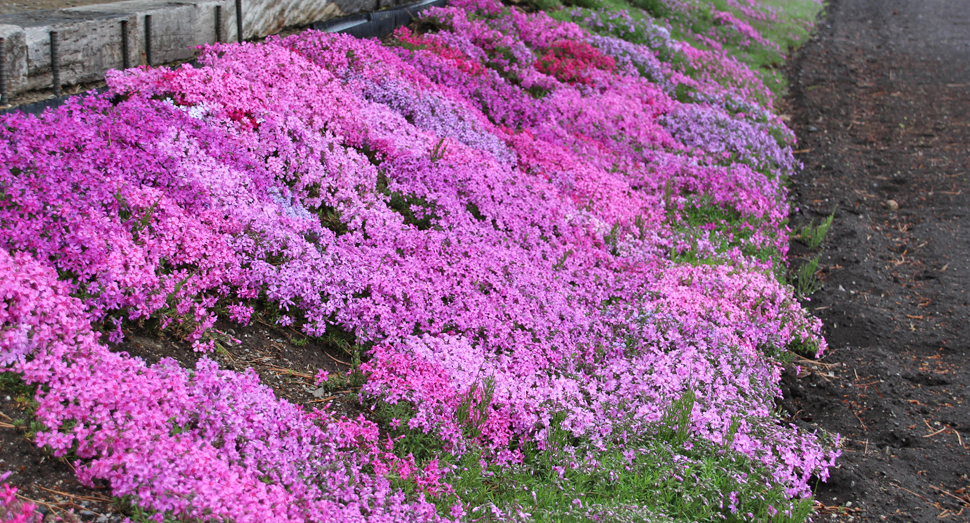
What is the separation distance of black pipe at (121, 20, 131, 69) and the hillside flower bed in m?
0.50

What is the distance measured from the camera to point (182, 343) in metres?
4.40

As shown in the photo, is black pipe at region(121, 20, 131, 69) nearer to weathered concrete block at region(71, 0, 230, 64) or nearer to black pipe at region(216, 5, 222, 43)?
weathered concrete block at region(71, 0, 230, 64)

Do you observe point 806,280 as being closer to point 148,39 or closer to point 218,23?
point 218,23

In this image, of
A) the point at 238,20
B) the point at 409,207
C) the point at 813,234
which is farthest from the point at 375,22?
the point at 813,234

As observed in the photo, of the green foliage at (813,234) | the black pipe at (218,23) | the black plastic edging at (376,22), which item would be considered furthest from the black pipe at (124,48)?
the green foliage at (813,234)

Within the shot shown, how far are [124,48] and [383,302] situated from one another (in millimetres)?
3349

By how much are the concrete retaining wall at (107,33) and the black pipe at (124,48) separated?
0.02 metres

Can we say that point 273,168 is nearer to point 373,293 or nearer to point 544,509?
point 373,293

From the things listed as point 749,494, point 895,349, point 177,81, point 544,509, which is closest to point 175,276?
point 177,81

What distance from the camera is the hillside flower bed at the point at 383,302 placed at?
345cm

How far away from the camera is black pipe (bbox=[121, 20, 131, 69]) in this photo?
6086mm

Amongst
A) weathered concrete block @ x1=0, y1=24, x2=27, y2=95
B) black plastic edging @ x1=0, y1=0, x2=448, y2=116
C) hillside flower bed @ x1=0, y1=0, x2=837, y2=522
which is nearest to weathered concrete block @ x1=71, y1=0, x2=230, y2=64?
hillside flower bed @ x1=0, y1=0, x2=837, y2=522

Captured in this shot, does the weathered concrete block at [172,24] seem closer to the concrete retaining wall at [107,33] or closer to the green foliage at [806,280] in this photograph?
the concrete retaining wall at [107,33]

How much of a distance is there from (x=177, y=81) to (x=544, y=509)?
454 cm
